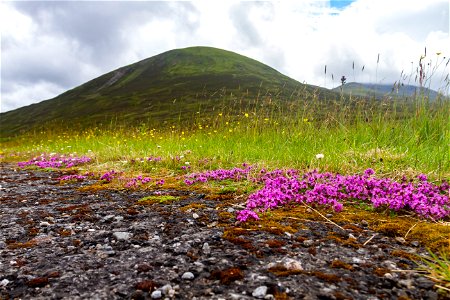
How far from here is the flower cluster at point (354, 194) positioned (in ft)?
14.6

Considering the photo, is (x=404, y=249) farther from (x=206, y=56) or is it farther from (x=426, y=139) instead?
(x=206, y=56)

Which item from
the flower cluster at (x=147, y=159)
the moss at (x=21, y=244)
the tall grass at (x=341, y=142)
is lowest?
the moss at (x=21, y=244)

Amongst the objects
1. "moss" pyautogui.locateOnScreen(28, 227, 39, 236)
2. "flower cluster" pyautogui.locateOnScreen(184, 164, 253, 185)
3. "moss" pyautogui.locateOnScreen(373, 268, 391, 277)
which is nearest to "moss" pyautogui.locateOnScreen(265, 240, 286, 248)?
"moss" pyautogui.locateOnScreen(373, 268, 391, 277)

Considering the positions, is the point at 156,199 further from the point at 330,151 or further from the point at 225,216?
the point at 330,151

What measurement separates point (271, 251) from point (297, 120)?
6861 mm

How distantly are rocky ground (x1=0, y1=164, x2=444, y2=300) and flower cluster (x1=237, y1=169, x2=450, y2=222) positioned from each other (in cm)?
50

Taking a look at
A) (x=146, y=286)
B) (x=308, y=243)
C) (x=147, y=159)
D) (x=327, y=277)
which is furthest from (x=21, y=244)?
(x=147, y=159)

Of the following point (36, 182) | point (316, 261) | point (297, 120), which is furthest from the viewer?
point (297, 120)

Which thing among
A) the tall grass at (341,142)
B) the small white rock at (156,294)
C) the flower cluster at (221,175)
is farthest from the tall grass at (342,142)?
the small white rock at (156,294)

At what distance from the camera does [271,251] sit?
11.0 feet

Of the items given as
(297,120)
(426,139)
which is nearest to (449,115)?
(426,139)

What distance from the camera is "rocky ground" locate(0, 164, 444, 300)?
8.82 feet

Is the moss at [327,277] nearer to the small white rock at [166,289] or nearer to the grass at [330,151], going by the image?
the small white rock at [166,289]

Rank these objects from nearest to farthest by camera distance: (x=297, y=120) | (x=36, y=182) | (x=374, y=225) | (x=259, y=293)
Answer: (x=259, y=293) < (x=374, y=225) < (x=36, y=182) < (x=297, y=120)
